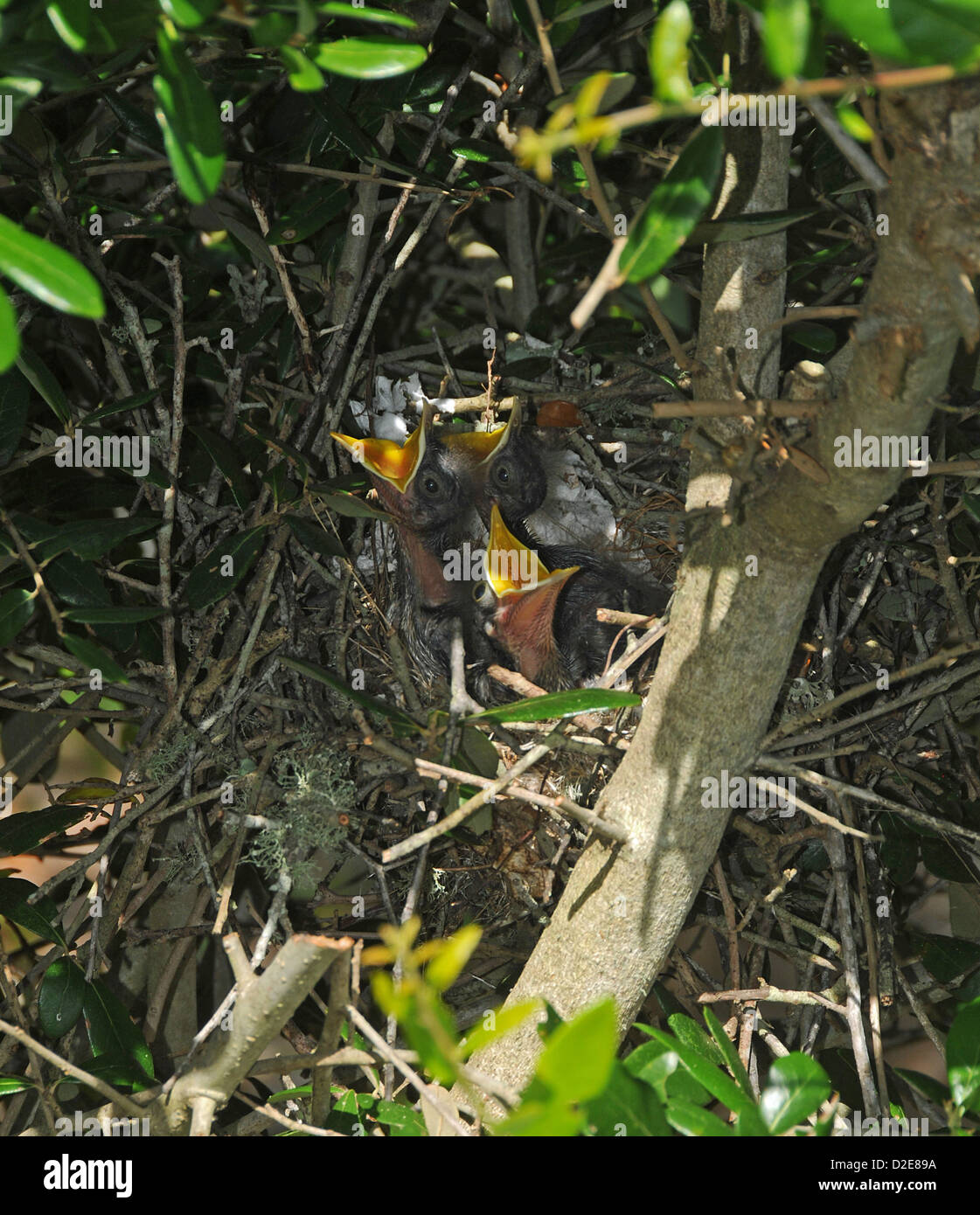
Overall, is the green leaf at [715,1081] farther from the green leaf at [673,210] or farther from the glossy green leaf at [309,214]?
the glossy green leaf at [309,214]

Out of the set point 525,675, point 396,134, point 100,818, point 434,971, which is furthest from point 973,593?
point 100,818

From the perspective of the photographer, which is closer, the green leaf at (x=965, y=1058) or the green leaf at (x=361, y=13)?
the green leaf at (x=361, y=13)

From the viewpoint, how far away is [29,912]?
3.97 feet

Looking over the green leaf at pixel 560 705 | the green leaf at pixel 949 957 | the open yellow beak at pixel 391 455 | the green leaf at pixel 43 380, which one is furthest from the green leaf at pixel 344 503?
the green leaf at pixel 949 957

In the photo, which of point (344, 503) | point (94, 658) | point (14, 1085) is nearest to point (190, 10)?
point (94, 658)

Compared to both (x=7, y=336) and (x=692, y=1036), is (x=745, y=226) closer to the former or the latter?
(x=7, y=336)

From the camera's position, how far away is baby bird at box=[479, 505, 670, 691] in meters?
1.50

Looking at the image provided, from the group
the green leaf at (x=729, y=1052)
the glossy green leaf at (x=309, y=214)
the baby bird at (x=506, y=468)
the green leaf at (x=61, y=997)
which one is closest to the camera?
the green leaf at (x=729, y=1052)

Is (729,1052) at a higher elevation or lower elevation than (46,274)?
lower

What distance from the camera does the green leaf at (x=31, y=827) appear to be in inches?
49.7

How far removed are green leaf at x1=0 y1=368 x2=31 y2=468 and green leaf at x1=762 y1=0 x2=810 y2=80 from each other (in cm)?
92

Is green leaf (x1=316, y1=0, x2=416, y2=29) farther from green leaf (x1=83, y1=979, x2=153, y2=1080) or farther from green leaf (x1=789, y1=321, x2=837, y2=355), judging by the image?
green leaf (x1=83, y1=979, x2=153, y2=1080)

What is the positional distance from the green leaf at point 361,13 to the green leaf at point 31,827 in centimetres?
104

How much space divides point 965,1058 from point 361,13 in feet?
3.17
